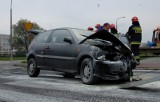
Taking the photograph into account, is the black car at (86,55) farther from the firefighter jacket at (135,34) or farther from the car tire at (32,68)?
the firefighter jacket at (135,34)

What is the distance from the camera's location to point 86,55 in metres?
7.75

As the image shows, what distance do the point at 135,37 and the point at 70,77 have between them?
4.17 meters

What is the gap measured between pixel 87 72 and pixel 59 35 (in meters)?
1.93

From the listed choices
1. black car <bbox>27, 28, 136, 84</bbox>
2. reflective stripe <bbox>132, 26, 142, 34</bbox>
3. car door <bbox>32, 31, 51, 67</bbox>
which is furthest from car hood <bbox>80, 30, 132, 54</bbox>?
reflective stripe <bbox>132, 26, 142, 34</bbox>

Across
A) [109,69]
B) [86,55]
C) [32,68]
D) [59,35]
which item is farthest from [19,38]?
[109,69]

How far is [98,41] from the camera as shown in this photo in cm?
793

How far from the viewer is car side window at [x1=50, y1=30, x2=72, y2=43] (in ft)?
28.9

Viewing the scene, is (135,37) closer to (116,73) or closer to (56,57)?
(56,57)

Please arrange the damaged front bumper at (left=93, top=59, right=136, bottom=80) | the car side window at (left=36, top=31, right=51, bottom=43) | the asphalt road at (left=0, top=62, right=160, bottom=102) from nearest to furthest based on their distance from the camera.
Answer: the asphalt road at (left=0, top=62, right=160, bottom=102), the damaged front bumper at (left=93, top=59, right=136, bottom=80), the car side window at (left=36, top=31, right=51, bottom=43)

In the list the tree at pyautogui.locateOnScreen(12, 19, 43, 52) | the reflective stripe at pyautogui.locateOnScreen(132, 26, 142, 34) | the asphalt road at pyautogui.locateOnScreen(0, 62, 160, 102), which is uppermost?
the tree at pyautogui.locateOnScreen(12, 19, 43, 52)

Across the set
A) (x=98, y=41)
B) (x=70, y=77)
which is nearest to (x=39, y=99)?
(x=98, y=41)

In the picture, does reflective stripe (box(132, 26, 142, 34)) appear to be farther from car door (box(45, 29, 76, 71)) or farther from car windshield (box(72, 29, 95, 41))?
car door (box(45, 29, 76, 71))

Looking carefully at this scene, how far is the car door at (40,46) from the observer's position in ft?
31.7

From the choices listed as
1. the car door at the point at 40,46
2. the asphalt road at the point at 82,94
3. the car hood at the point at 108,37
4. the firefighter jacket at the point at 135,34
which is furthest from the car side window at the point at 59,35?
the firefighter jacket at the point at 135,34
